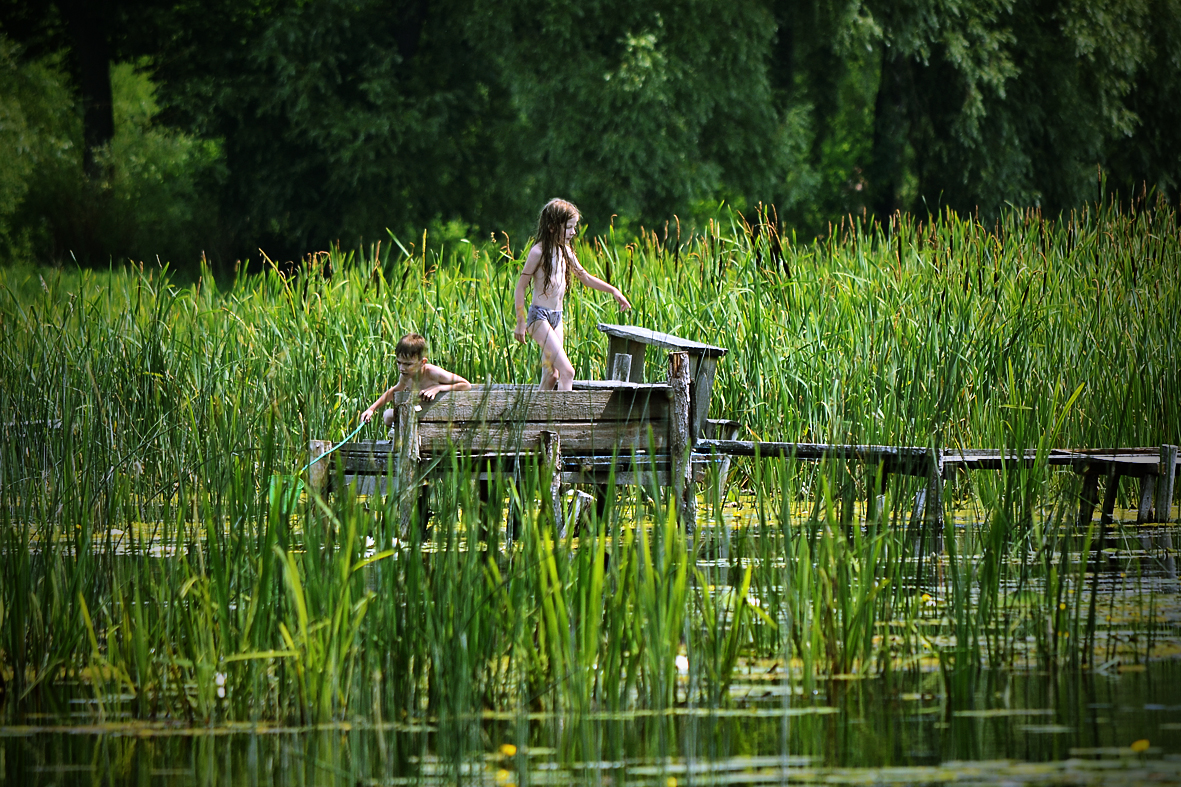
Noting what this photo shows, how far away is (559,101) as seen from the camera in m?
20.5

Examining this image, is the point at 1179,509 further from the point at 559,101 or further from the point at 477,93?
the point at 477,93

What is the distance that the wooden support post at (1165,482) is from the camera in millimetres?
6484

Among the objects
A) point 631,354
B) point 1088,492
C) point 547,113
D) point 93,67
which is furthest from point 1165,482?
point 93,67

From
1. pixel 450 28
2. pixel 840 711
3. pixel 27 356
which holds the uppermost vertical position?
pixel 450 28

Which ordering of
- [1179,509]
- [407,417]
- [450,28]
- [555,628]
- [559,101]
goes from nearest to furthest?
[555,628] → [407,417] → [1179,509] → [559,101] → [450,28]

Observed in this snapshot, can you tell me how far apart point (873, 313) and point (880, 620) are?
464cm

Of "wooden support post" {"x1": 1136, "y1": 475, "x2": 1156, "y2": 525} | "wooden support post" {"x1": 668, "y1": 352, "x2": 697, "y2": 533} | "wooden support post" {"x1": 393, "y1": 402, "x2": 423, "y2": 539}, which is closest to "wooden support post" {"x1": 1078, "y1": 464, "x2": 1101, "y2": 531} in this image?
"wooden support post" {"x1": 1136, "y1": 475, "x2": 1156, "y2": 525}

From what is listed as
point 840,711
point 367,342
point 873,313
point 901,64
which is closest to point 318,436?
point 367,342

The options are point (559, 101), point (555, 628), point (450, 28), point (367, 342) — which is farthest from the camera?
point (450, 28)

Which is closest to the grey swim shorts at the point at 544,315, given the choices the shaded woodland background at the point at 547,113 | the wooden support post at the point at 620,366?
the wooden support post at the point at 620,366

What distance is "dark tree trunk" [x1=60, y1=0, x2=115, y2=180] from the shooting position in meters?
24.5

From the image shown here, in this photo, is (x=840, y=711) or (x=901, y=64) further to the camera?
(x=901, y=64)

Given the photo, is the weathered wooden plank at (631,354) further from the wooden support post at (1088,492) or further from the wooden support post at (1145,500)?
the wooden support post at (1145,500)

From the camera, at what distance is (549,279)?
7.21 m
